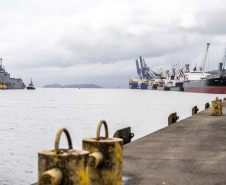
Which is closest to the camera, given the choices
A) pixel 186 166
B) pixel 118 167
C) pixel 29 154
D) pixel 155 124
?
pixel 118 167

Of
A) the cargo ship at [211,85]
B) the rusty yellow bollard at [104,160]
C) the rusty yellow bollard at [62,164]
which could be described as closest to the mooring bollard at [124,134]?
the rusty yellow bollard at [104,160]

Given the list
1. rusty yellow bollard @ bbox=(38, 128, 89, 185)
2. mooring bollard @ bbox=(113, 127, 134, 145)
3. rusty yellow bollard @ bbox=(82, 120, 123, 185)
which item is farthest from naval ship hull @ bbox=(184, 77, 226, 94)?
rusty yellow bollard @ bbox=(38, 128, 89, 185)

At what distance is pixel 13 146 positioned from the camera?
73.4ft

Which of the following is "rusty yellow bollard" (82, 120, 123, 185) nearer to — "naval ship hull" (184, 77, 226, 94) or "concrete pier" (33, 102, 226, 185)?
"concrete pier" (33, 102, 226, 185)

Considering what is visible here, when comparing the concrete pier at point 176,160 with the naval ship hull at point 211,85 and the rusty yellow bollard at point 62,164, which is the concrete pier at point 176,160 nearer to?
the rusty yellow bollard at point 62,164

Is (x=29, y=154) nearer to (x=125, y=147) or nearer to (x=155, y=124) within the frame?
(x=125, y=147)

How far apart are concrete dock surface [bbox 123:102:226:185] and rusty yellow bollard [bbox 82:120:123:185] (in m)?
1.46

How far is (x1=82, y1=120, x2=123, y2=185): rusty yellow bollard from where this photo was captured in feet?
16.6

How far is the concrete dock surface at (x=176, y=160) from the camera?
6.89 metres

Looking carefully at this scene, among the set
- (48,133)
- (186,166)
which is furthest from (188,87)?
(186,166)

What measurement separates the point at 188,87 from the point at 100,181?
157 m

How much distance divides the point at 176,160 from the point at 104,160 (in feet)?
13.2

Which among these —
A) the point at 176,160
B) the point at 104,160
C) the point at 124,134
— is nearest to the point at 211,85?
the point at 124,134

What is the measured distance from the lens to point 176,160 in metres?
8.70
